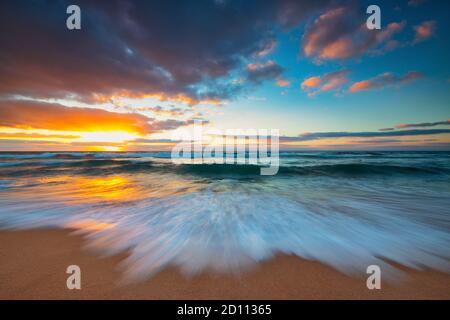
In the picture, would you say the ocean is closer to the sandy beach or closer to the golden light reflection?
the golden light reflection

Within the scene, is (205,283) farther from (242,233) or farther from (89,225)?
(89,225)

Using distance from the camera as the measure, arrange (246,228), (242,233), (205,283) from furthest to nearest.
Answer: (246,228), (242,233), (205,283)

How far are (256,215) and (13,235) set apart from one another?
476 cm

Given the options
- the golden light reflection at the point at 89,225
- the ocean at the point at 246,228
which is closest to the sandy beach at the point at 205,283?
the ocean at the point at 246,228

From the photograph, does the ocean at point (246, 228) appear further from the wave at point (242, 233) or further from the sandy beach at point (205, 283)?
the sandy beach at point (205, 283)

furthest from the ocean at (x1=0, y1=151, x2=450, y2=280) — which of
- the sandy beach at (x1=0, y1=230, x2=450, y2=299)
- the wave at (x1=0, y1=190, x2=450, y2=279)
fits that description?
the sandy beach at (x1=0, y1=230, x2=450, y2=299)

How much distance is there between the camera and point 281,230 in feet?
11.9

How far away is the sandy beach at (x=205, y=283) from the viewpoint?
191 centimetres

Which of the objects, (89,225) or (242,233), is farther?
(89,225)

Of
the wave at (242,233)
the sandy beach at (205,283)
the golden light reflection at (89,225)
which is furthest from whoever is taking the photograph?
the golden light reflection at (89,225)

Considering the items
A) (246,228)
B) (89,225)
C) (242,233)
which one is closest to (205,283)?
(242,233)

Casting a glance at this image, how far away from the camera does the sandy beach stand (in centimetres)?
191

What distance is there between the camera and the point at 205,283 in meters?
2.06
